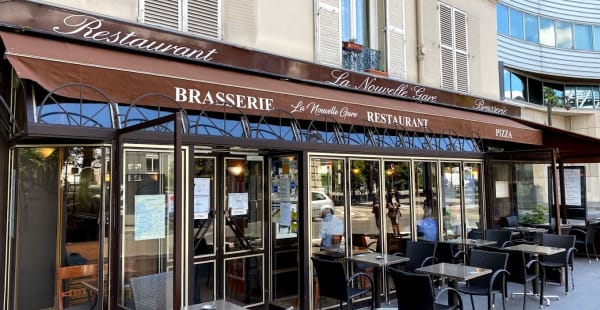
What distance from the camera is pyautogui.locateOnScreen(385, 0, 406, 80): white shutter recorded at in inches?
352

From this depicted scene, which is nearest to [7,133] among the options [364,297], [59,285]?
[59,285]

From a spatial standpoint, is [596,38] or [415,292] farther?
[596,38]

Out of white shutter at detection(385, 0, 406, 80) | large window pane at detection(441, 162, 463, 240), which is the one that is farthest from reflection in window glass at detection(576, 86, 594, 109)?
large window pane at detection(441, 162, 463, 240)

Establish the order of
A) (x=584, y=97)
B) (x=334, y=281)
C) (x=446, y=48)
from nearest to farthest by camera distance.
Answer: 1. (x=334, y=281)
2. (x=446, y=48)
3. (x=584, y=97)

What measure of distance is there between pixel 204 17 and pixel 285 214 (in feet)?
9.78

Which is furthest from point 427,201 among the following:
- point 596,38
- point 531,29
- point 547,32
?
point 596,38

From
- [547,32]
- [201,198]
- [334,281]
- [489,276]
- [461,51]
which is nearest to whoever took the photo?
[334,281]

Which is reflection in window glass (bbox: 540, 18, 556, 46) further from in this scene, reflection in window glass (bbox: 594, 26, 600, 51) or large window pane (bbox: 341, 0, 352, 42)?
large window pane (bbox: 341, 0, 352, 42)

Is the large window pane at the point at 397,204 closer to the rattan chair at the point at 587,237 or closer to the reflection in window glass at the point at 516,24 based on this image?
the rattan chair at the point at 587,237

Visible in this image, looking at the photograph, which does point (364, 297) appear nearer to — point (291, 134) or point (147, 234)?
point (291, 134)

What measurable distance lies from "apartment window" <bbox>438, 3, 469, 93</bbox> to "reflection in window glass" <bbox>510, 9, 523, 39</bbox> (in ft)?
34.8

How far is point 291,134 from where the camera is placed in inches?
256

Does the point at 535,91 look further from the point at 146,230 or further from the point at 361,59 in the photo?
the point at 146,230

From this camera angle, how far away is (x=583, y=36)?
2205cm
